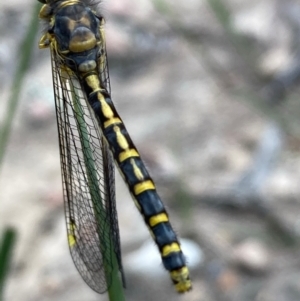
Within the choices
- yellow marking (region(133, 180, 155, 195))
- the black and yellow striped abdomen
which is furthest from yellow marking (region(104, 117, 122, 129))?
yellow marking (region(133, 180, 155, 195))

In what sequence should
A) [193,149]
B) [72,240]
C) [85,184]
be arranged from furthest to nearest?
1. [193,149]
2. [72,240]
3. [85,184]

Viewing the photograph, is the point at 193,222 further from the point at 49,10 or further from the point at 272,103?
the point at 49,10

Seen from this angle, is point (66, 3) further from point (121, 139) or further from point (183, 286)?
point (183, 286)

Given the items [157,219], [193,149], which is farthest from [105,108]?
[193,149]

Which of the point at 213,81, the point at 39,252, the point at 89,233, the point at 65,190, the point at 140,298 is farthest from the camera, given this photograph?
the point at 213,81

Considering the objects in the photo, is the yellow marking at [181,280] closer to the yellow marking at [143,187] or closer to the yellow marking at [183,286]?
the yellow marking at [183,286]

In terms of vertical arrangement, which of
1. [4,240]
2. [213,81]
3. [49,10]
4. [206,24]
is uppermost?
[206,24]

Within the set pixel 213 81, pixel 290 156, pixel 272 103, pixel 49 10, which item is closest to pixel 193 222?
pixel 290 156
